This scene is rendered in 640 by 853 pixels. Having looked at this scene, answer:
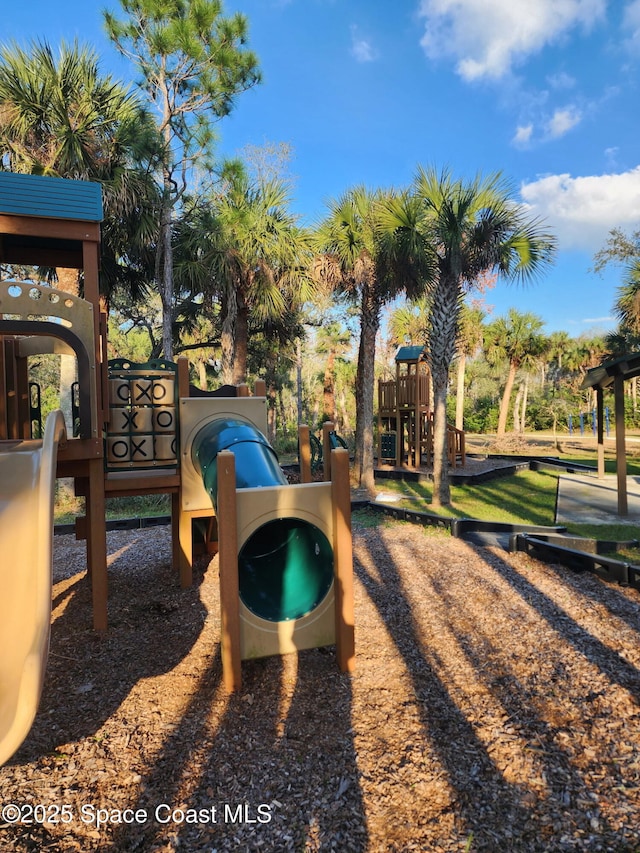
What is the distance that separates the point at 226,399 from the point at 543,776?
425cm

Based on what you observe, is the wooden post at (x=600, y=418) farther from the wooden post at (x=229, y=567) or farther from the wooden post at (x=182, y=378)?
the wooden post at (x=229, y=567)

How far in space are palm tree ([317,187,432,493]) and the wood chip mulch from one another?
7837 millimetres

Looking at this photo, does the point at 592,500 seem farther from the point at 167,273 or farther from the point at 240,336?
the point at 167,273

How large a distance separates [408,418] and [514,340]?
11.2 meters

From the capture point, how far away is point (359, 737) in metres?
2.87

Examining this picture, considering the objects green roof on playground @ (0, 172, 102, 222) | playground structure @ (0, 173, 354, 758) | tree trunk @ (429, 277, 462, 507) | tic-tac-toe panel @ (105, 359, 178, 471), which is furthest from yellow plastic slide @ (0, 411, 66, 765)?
tree trunk @ (429, 277, 462, 507)

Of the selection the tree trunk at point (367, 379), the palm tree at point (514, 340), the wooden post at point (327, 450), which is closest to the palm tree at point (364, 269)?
the tree trunk at point (367, 379)

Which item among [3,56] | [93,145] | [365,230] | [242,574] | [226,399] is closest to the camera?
[242,574]

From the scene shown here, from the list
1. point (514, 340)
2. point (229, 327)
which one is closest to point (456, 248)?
point (229, 327)

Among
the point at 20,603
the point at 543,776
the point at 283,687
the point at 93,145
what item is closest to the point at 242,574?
the point at 283,687

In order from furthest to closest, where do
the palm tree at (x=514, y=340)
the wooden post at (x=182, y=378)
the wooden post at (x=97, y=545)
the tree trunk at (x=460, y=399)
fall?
1. the palm tree at (x=514, y=340)
2. the tree trunk at (x=460, y=399)
3. the wooden post at (x=182, y=378)
4. the wooden post at (x=97, y=545)

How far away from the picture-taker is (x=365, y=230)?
11883 millimetres

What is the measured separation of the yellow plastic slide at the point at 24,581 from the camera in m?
1.89

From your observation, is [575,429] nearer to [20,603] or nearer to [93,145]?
[93,145]
